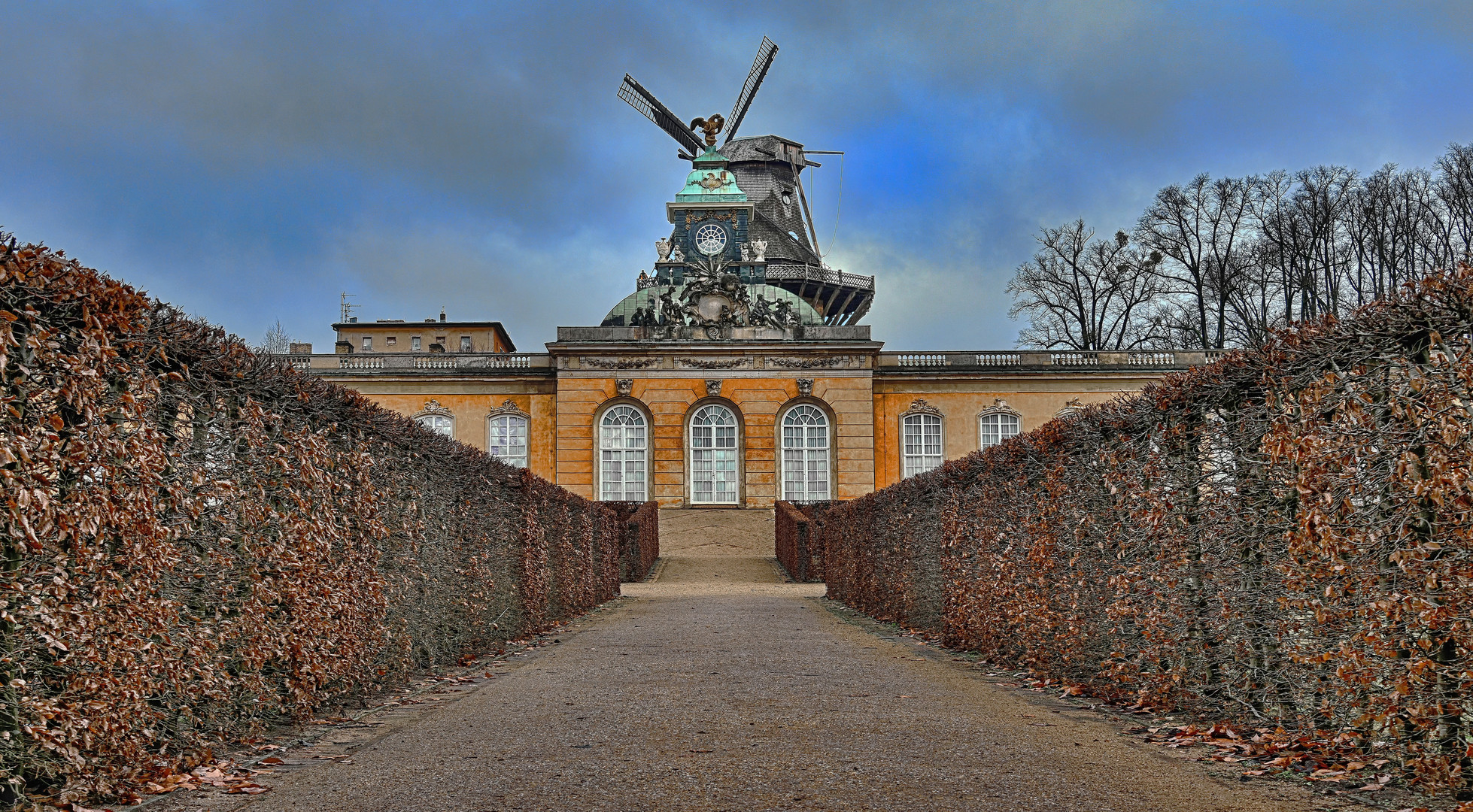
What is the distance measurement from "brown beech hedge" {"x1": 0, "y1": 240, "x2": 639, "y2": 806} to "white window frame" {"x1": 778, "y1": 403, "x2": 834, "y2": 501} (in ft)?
94.3

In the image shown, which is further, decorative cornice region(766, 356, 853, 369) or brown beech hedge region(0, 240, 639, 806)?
decorative cornice region(766, 356, 853, 369)

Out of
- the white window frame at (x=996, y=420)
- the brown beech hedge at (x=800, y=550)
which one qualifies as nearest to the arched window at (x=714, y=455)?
the white window frame at (x=996, y=420)

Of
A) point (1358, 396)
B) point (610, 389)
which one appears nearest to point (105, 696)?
point (1358, 396)

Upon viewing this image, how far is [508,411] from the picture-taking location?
3819 cm

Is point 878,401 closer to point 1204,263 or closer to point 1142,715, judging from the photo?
point 1204,263

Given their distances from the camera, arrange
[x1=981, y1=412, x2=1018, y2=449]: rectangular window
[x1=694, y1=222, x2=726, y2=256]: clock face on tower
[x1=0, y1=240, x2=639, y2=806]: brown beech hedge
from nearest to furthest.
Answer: [x1=0, y1=240, x2=639, y2=806]: brown beech hedge → [x1=981, y1=412, x2=1018, y2=449]: rectangular window → [x1=694, y1=222, x2=726, y2=256]: clock face on tower

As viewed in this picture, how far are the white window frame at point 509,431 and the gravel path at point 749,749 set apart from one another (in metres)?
28.7

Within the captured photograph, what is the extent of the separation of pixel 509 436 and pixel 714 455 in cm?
682

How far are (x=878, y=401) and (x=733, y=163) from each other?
21128mm

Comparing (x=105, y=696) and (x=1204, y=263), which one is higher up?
(x=1204, y=263)

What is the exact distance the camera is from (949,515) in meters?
10.7

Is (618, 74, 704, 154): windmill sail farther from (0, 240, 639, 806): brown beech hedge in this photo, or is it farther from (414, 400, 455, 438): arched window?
(0, 240, 639, 806): brown beech hedge

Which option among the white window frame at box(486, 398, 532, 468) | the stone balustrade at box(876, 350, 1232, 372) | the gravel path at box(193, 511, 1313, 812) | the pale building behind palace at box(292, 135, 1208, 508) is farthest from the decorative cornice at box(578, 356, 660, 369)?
the gravel path at box(193, 511, 1313, 812)

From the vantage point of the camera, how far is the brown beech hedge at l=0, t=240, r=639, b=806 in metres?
3.91
